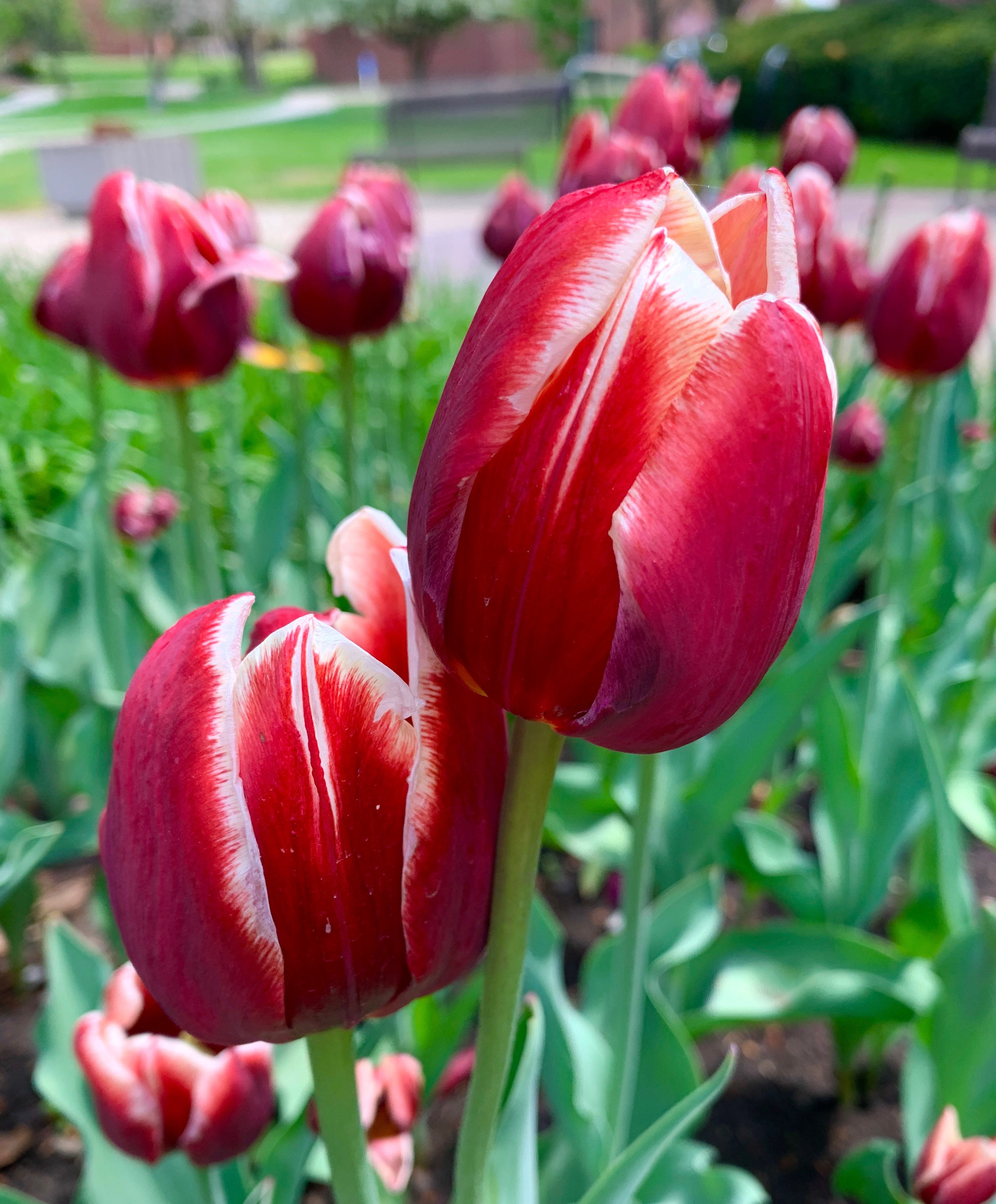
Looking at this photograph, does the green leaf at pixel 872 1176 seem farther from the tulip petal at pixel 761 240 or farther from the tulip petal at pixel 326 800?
the tulip petal at pixel 761 240

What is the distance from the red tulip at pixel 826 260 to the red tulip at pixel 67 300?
94 centimetres

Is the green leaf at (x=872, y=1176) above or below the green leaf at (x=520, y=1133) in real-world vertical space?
below

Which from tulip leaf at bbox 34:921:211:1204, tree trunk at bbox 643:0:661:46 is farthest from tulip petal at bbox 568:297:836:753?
tree trunk at bbox 643:0:661:46

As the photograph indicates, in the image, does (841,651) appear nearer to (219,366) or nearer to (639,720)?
(219,366)

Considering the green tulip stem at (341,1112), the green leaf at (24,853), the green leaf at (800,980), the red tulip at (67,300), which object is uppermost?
the red tulip at (67,300)

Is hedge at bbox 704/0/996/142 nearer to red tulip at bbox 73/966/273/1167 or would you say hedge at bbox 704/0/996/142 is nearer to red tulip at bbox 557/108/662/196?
red tulip at bbox 557/108/662/196

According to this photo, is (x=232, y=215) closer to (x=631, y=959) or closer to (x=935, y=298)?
(x=935, y=298)

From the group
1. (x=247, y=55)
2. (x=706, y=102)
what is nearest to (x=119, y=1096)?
(x=706, y=102)

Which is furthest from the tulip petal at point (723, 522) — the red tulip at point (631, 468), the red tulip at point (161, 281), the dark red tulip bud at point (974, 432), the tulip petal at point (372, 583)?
the dark red tulip bud at point (974, 432)

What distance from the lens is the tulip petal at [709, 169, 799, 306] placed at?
1.10 ft

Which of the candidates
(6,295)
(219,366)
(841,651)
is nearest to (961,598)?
(841,651)

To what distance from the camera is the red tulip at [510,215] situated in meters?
1.81

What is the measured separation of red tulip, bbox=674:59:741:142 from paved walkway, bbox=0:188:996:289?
2.64 metres

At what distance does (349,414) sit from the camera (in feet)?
4.62
